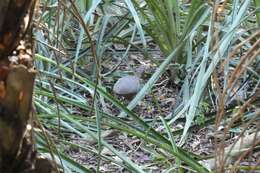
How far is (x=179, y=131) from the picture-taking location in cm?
210

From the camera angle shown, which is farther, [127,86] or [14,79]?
[127,86]

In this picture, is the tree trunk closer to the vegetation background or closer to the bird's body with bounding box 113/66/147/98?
the vegetation background

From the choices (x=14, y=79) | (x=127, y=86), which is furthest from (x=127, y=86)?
(x=14, y=79)

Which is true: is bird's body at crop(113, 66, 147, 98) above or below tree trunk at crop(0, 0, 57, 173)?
below

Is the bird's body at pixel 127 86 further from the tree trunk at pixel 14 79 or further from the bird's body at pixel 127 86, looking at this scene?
the tree trunk at pixel 14 79

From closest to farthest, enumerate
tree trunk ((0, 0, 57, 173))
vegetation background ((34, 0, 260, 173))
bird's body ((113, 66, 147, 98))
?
1. tree trunk ((0, 0, 57, 173))
2. vegetation background ((34, 0, 260, 173))
3. bird's body ((113, 66, 147, 98))

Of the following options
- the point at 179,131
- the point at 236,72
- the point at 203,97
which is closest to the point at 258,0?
the point at 203,97

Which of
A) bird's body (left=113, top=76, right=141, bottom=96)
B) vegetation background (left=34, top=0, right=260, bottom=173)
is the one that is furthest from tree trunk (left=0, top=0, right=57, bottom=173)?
bird's body (left=113, top=76, right=141, bottom=96)

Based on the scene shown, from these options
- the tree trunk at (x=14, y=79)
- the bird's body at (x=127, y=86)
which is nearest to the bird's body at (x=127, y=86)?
the bird's body at (x=127, y=86)

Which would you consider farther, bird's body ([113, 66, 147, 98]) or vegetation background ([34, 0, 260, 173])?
bird's body ([113, 66, 147, 98])

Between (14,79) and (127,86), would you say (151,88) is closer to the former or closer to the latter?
(127,86)

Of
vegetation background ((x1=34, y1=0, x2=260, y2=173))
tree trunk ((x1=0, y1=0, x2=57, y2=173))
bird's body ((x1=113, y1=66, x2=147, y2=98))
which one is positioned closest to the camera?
tree trunk ((x1=0, y1=0, x2=57, y2=173))

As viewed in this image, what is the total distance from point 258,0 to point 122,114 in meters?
0.62

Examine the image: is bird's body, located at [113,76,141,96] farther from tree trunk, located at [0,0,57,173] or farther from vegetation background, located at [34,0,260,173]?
tree trunk, located at [0,0,57,173]
